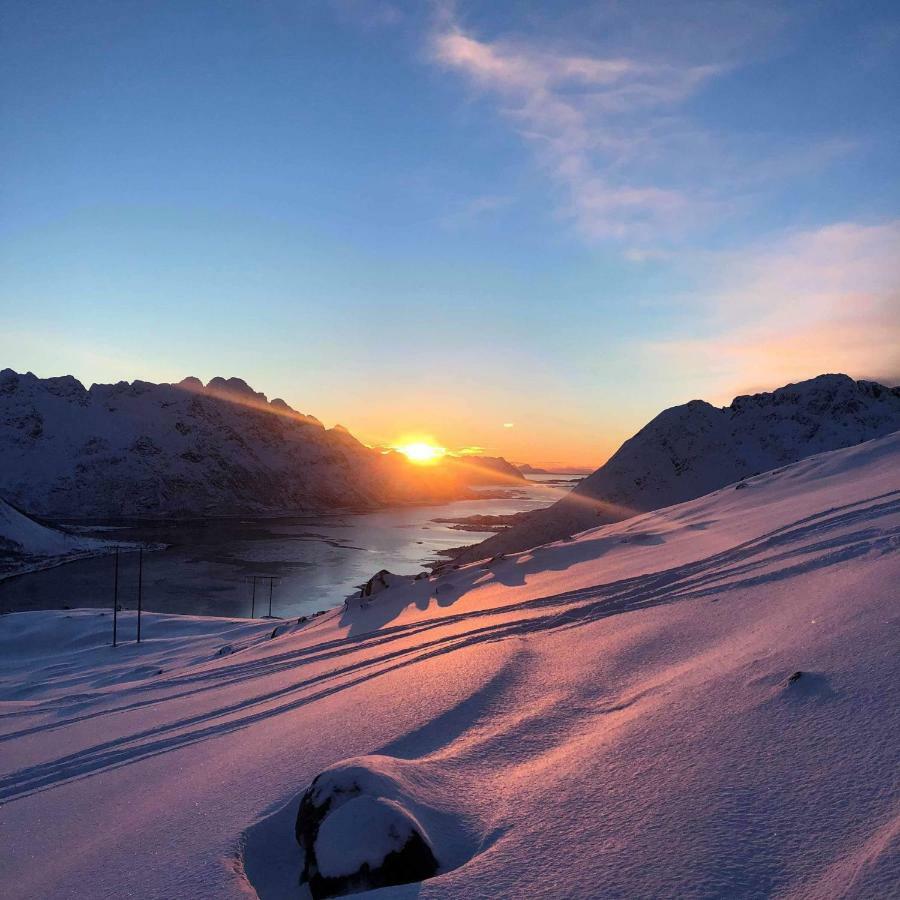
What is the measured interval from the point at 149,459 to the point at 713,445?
145m

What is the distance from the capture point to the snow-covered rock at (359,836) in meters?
2.96

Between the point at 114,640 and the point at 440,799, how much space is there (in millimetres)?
31533

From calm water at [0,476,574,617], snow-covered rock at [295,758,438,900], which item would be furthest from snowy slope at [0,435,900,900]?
calm water at [0,476,574,617]

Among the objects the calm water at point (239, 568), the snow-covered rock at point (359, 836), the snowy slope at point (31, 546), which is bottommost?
the calm water at point (239, 568)

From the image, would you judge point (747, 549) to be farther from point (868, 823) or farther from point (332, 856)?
point (332, 856)

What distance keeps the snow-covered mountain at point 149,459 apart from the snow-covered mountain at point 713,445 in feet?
380

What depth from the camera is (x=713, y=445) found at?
160 ft

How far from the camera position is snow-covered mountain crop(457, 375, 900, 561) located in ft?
139

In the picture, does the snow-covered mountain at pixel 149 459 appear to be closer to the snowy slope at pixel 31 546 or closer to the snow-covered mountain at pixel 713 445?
the snowy slope at pixel 31 546

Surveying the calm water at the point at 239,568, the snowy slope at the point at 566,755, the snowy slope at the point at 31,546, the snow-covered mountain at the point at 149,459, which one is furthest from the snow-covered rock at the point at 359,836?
the snow-covered mountain at the point at 149,459

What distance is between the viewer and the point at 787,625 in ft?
17.3

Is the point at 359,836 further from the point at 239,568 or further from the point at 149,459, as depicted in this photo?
the point at 149,459

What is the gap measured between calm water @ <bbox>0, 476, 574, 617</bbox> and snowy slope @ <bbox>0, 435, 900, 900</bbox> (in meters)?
39.2

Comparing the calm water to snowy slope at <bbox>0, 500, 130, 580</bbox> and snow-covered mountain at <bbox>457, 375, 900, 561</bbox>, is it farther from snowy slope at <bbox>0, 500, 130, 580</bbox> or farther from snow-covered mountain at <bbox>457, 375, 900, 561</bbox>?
snow-covered mountain at <bbox>457, 375, 900, 561</bbox>
